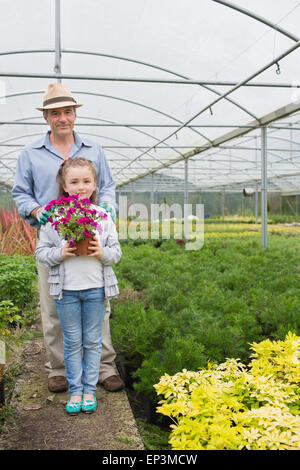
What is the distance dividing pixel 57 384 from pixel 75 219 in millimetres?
1151

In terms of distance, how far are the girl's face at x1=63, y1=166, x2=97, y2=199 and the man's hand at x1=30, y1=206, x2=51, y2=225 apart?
0.19m

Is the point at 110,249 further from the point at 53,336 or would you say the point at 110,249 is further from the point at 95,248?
the point at 53,336

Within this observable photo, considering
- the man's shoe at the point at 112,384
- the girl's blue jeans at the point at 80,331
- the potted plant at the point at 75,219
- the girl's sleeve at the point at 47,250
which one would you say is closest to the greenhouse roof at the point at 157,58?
the potted plant at the point at 75,219

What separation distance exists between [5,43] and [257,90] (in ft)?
14.4

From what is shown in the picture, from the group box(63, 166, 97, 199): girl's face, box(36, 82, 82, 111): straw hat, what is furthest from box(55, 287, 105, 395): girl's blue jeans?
box(36, 82, 82, 111): straw hat

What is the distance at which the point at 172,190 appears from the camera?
27000mm

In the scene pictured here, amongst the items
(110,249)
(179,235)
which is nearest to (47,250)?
(110,249)

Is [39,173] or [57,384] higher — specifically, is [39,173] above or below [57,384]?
above

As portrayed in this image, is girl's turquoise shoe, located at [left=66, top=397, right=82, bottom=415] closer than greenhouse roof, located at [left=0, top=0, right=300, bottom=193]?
Yes

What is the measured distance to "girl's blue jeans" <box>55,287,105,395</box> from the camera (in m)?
2.37

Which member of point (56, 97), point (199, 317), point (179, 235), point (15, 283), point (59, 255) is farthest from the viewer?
point (179, 235)

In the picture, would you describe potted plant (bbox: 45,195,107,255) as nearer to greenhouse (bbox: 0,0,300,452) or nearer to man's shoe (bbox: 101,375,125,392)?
greenhouse (bbox: 0,0,300,452)

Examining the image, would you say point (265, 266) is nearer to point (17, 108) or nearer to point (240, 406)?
point (240, 406)

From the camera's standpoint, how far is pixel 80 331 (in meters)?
2.41
